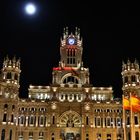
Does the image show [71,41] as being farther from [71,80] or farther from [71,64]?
[71,80]

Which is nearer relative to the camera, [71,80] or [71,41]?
[71,80]

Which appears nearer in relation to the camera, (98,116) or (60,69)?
(98,116)

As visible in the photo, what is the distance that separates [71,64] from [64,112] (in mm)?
22970

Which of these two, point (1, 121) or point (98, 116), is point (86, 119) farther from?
point (1, 121)

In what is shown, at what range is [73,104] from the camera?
113000 millimetres

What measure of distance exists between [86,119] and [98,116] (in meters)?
4.88

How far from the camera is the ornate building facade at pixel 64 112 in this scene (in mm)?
108438

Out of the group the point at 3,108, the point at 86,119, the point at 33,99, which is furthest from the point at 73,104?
the point at 3,108

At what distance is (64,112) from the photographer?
112m

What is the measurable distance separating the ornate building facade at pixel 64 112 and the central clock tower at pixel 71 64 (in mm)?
1969

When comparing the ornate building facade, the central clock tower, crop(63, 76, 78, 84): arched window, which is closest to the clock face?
the central clock tower

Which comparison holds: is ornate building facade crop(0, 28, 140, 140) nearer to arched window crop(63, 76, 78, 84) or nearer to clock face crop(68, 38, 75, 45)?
arched window crop(63, 76, 78, 84)

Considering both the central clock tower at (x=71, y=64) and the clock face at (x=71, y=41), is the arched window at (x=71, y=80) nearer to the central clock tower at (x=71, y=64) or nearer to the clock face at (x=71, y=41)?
the central clock tower at (x=71, y=64)

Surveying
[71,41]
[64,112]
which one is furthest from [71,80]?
[71,41]
